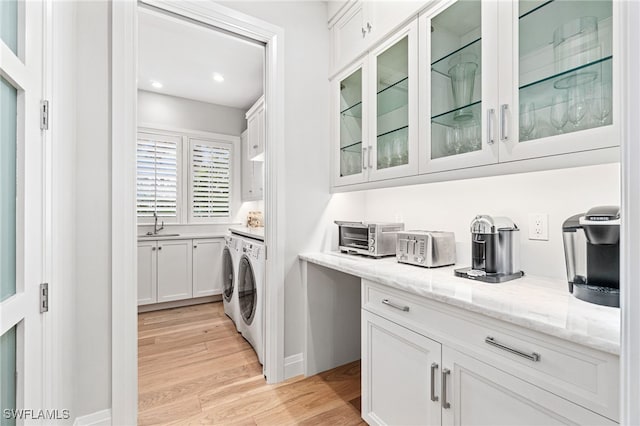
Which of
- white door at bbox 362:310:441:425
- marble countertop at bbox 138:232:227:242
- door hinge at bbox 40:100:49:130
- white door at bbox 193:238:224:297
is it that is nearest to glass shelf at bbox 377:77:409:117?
white door at bbox 362:310:441:425

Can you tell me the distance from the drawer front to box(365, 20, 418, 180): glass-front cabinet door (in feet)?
2.63

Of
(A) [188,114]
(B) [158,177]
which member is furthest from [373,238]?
(A) [188,114]

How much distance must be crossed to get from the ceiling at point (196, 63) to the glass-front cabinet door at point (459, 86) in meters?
1.27

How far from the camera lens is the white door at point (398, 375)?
1204 millimetres

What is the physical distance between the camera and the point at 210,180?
4.23m

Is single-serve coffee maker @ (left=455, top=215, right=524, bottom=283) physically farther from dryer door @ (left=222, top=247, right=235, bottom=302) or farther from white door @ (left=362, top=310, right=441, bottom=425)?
dryer door @ (left=222, top=247, right=235, bottom=302)

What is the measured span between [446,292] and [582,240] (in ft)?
1.70

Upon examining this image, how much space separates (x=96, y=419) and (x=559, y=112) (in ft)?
8.25

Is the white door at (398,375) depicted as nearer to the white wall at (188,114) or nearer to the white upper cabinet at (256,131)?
the white upper cabinet at (256,131)

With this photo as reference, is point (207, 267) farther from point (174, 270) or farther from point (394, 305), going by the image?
point (394, 305)

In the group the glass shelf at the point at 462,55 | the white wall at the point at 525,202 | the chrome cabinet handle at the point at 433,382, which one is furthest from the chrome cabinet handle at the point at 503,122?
the chrome cabinet handle at the point at 433,382

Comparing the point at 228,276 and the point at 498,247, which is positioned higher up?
the point at 498,247

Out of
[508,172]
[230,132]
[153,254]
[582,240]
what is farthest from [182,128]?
[582,240]

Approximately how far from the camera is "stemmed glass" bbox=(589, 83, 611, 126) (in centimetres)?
99
